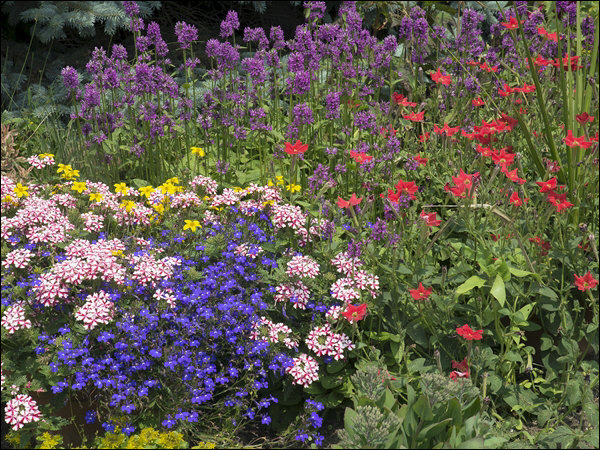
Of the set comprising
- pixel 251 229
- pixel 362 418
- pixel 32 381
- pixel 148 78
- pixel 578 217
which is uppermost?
pixel 148 78

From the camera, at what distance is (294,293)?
2992 millimetres

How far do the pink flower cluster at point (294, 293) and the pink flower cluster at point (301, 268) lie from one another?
41 millimetres

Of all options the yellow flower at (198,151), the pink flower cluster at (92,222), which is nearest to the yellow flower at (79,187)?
the pink flower cluster at (92,222)

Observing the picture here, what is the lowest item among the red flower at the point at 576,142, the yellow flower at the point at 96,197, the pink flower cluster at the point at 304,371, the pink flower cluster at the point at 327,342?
the pink flower cluster at the point at 304,371

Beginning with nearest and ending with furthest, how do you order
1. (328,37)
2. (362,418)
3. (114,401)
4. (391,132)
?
1. (362,418)
2. (114,401)
3. (391,132)
4. (328,37)

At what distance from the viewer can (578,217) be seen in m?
3.26

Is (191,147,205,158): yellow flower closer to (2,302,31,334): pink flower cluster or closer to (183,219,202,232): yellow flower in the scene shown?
(183,219,202,232): yellow flower

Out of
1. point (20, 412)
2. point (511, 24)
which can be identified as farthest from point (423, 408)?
point (511, 24)

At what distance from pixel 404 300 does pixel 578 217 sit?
33.7 inches

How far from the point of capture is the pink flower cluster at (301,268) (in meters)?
3.01

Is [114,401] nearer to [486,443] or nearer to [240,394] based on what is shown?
[240,394]

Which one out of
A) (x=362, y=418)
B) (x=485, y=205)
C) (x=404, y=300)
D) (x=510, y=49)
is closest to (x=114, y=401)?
(x=362, y=418)

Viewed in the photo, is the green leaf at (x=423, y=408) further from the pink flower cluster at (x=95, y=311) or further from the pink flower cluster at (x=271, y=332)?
the pink flower cluster at (x=95, y=311)

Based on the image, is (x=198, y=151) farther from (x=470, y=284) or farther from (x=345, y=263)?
(x=470, y=284)
